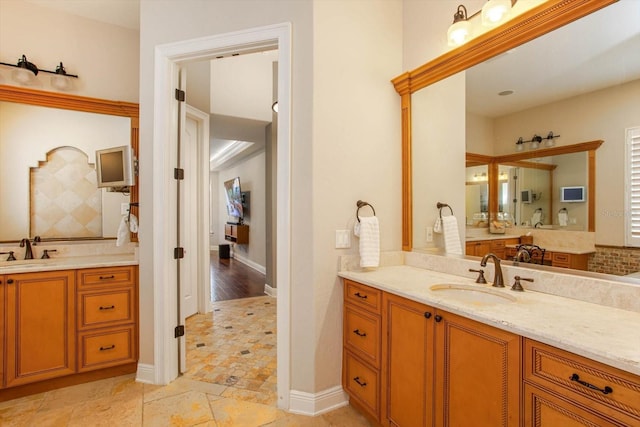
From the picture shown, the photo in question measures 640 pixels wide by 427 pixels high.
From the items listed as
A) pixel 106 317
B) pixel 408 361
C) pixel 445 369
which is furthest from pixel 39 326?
pixel 445 369

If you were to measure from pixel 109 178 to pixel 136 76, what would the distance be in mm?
1037

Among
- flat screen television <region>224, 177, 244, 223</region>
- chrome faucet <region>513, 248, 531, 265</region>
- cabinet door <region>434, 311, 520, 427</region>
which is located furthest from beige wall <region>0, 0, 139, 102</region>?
flat screen television <region>224, 177, 244, 223</region>

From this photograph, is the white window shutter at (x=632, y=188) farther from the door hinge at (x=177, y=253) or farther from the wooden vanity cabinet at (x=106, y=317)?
the wooden vanity cabinet at (x=106, y=317)

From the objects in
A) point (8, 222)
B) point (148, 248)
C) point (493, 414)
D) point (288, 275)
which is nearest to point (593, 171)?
point (493, 414)

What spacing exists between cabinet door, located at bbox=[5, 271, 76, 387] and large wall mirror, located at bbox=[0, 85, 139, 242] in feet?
1.98

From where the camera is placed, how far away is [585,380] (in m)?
0.88

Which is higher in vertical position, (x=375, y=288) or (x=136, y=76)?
(x=136, y=76)

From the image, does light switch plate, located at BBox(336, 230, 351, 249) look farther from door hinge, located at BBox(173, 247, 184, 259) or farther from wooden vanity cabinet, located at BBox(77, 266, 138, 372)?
wooden vanity cabinet, located at BBox(77, 266, 138, 372)

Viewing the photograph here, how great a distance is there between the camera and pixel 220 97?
13.2 feet

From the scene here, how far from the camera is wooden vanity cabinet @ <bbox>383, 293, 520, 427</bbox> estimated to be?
109 cm

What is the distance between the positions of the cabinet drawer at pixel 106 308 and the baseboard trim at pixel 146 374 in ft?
1.20

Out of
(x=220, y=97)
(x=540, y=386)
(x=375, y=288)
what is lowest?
(x=540, y=386)

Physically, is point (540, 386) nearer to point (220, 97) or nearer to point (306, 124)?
point (306, 124)

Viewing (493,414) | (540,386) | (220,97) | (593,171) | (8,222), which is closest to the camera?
(540,386)
